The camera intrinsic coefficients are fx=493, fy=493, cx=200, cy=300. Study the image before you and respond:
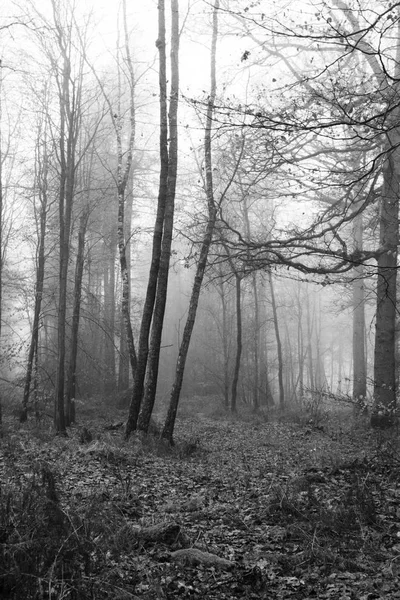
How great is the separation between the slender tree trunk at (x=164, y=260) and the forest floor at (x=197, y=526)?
181cm

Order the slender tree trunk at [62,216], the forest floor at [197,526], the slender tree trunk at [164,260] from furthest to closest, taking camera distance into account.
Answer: the slender tree trunk at [62,216] < the slender tree trunk at [164,260] < the forest floor at [197,526]

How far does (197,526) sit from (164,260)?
6139 millimetres

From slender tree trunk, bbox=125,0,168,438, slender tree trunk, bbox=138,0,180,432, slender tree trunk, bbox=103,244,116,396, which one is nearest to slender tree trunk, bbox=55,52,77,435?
slender tree trunk, bbox=125,0,168,438

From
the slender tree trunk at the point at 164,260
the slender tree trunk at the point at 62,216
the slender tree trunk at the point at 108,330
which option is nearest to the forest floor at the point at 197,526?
the slender tree trunk at the point at 164,260

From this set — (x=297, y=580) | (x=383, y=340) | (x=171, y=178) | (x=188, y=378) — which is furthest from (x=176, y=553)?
(x=188, y=378)

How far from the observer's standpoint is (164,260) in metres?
10.1

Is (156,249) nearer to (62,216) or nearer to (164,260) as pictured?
(164,260)

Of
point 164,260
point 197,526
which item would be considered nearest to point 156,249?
point 164,260

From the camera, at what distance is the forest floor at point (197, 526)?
130 inches

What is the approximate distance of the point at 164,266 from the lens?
10.2 meters

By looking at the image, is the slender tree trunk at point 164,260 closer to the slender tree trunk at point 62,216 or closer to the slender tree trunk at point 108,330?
the slender tree trunk at point 62,216

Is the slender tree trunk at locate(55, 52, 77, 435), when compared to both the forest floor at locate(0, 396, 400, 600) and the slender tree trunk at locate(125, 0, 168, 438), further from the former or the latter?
the forest floor at locate(0, 396, 400, 600)

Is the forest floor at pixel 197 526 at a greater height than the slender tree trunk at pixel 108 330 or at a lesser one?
lesser

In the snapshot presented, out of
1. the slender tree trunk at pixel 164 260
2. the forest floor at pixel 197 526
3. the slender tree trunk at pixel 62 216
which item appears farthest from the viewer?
the slender tree trunk at pixel 62 216
